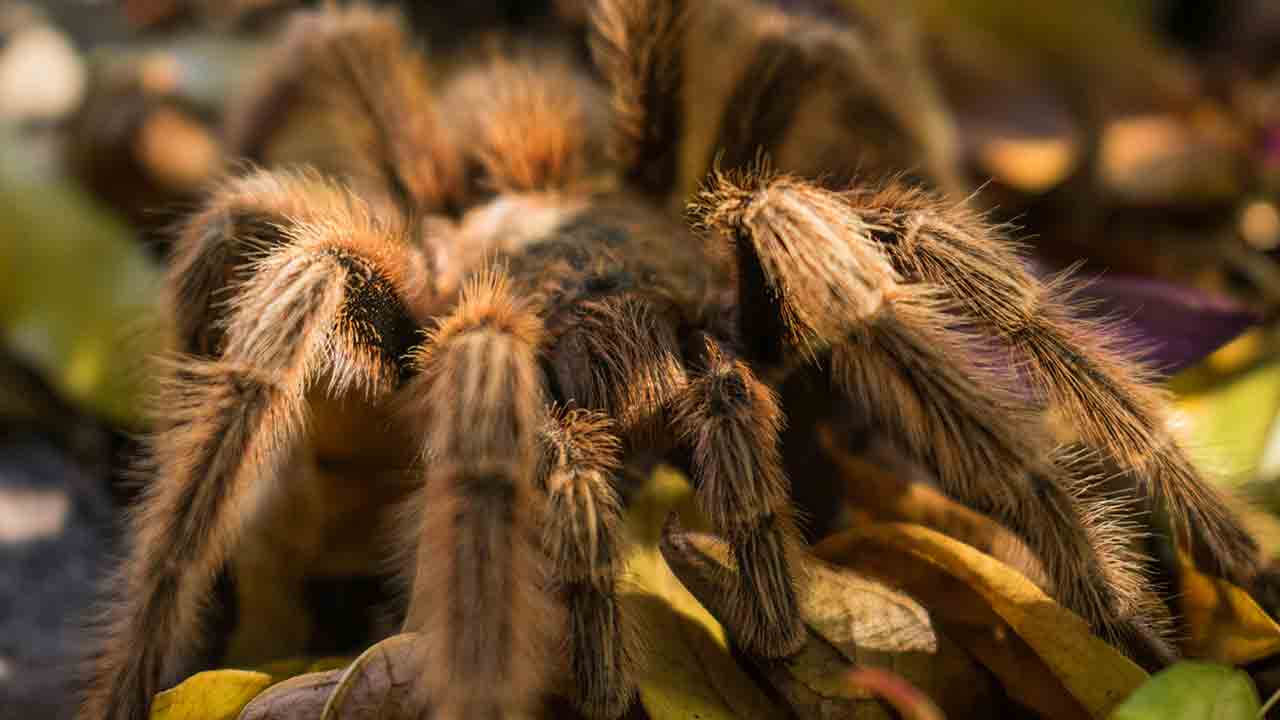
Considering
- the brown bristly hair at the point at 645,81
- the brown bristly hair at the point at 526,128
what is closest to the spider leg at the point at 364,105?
the brown bristly hair at the point at 526,128

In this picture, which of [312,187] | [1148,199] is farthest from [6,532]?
[1148,199]

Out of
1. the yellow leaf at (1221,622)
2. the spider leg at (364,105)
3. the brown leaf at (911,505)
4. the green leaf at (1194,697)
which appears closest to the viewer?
the green leaf at (1194,697)

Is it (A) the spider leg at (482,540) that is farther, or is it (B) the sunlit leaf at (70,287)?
(B) the sunlit leaf at (70,287)

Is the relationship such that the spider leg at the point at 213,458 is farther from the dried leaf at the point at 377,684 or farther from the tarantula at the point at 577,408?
the dried leaf at the point at 377,684

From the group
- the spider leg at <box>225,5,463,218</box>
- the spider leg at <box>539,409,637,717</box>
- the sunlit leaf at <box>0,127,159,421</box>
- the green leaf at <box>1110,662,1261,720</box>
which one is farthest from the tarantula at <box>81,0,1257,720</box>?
the sunlit leaf at <box>0,127,159,421</box>

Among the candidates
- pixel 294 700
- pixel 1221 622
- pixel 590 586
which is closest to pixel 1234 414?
pixel 1221 622

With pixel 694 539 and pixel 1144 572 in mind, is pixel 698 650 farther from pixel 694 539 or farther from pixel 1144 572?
pixel 1144 572

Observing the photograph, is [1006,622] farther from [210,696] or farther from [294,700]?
[210,696]
